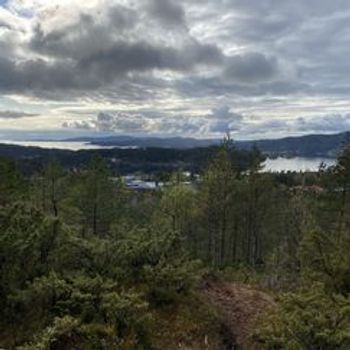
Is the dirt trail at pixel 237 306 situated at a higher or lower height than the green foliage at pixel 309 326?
lower

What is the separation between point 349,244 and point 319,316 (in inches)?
255

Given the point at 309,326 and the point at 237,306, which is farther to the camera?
the point at 237,306

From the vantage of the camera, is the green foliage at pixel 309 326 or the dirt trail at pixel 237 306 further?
the dirt trail at pixel 237 306

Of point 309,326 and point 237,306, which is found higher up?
point 309,326

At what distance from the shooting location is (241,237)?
160 feet

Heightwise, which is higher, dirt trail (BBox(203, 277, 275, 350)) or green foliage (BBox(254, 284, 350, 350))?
green foliage (BBox(254, 284, 350, 350))

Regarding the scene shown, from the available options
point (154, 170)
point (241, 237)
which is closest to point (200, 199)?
point (241, 237)

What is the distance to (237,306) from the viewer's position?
13195 millimetres

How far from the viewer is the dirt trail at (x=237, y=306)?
1167 centimetres

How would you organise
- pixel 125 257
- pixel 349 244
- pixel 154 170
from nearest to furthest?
pixel 125 257, pixel 349 244, pixel 154 170

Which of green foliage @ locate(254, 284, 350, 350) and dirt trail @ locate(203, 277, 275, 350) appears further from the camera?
dirt trail @ locate(203, 277, 275, 350)

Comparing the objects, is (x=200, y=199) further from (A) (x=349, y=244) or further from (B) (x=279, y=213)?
(A) (x=349, y=244)

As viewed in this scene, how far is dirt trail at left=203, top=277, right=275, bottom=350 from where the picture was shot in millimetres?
11668

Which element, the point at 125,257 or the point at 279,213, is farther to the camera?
the point at 279,213
